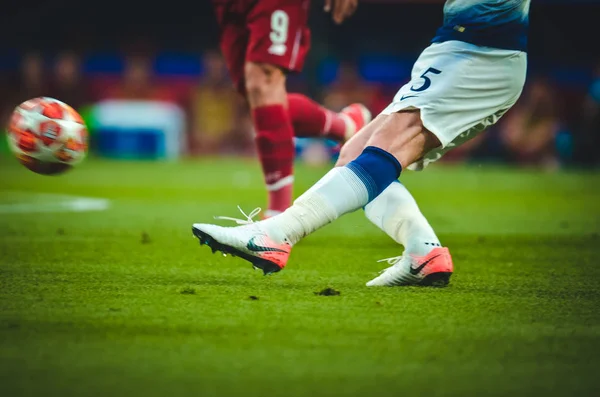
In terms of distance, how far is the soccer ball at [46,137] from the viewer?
4.45 metres

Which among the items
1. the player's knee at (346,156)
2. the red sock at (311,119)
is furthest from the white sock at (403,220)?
the red sock at (311,119)

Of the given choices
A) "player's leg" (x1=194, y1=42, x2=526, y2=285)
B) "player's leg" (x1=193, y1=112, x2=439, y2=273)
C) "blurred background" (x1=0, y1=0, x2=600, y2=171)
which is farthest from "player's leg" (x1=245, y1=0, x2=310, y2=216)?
"blurred background" (x1=0, y1=0, x2=600, y2=171)

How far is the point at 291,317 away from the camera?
273 cm

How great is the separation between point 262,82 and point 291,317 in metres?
2.32

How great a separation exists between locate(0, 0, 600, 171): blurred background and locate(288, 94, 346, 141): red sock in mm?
10587

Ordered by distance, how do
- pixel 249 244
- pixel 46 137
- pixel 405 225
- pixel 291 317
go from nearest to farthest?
pixel 291 317
pixel 249 244
pixel 405 225
pixel 46 137

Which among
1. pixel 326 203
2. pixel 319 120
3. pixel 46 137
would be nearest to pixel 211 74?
pixel 319 120

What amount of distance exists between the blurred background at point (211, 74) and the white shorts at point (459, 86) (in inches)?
492

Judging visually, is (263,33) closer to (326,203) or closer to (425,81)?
(425,81)

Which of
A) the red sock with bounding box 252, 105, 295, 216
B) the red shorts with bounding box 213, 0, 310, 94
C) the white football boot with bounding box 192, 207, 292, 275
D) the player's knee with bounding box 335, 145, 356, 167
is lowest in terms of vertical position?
the red sock with bounding box 252, 105, 295, 216

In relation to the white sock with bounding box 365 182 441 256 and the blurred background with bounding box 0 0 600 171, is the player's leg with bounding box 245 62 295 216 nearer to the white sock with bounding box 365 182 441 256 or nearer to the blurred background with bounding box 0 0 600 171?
the white sock with bounding box 365 182 441 256

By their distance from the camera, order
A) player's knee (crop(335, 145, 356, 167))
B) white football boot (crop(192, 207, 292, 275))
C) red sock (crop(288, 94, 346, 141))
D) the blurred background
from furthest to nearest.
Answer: the blurred background
red sock (crop(288, 94, 346, 141))
player's knee (crop(335, 145, 356, 167))
white football boot (crop(192, 207, 292, 275))

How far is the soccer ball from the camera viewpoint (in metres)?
4.45

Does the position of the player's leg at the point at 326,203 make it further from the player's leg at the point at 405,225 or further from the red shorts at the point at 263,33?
the red shorts at the point at 263,33
